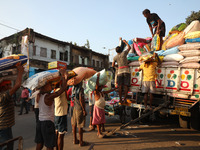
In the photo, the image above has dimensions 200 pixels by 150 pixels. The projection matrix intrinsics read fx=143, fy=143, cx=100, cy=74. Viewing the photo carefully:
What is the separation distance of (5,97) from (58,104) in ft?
4.14

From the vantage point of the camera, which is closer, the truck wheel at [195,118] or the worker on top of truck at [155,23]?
the truck wheel at [195,118]

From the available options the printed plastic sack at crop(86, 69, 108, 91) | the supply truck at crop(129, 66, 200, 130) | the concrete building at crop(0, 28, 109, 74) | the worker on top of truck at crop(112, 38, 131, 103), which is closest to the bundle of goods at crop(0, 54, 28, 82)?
the printed plastic sack at crop(86, 69, 108, 91)

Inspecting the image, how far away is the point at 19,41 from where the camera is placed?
1719cm

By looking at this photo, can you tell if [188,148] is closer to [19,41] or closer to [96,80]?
[96,80]

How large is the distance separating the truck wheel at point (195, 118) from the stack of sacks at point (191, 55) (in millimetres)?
1196

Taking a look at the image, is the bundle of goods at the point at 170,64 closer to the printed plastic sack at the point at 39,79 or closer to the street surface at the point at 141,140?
the street surface at the point at 141,140

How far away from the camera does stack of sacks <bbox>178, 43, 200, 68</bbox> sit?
13.6 ft

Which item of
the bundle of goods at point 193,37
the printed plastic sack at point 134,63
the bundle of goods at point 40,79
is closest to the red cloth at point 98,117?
the bundle of goods at point 40,79

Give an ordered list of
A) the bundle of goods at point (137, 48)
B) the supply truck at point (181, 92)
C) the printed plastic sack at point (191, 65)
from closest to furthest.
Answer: the printed plastic sack at point (191, 65)
the supply truck at point (181, 92)
the bundle of goods at point (137, 48)

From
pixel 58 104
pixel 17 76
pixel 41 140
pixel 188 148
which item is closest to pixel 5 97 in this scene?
pixel 17 76

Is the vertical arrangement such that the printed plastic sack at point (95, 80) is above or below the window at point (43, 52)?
below

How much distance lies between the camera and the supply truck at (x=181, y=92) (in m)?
4.18

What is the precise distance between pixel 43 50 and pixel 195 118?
1789 cm

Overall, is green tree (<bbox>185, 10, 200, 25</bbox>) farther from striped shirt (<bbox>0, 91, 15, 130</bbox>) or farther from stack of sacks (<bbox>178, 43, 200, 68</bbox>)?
striped shirt (<bbox>0, 91, 15, 130</bbox>)
